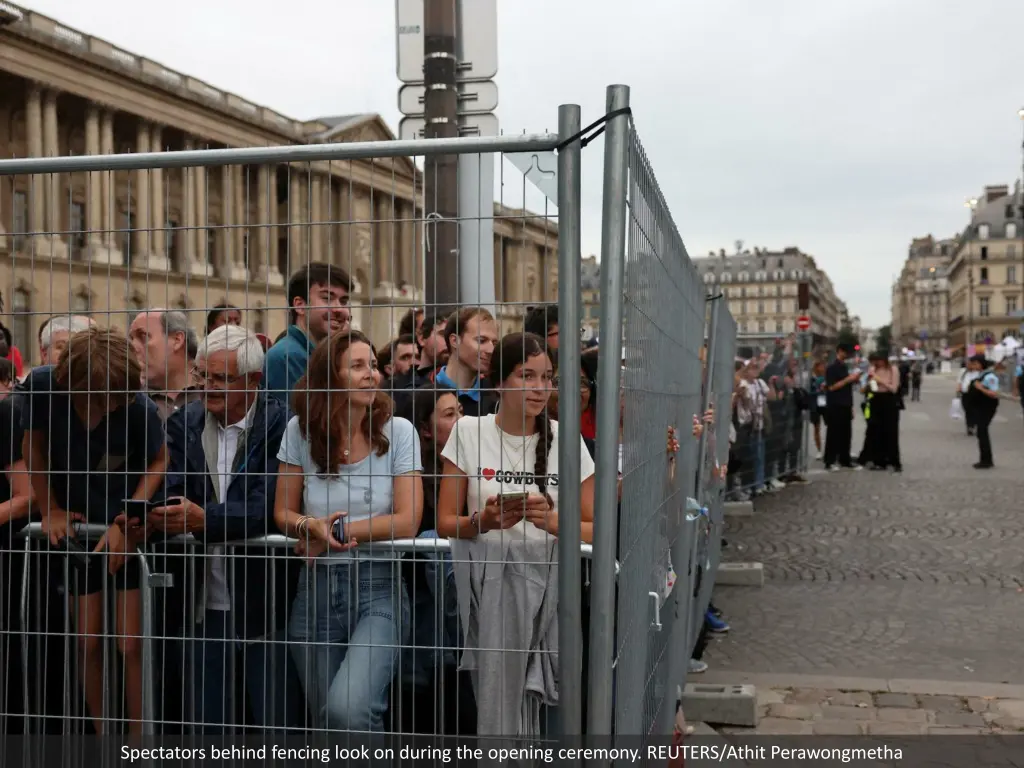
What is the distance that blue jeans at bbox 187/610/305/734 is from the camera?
3219 millimetres

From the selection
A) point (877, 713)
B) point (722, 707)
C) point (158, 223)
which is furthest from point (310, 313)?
point (877, 713)

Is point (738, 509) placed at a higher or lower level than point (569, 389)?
lower

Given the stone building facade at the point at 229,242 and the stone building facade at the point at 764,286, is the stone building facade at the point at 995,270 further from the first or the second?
the stone building facade at the point at 229,242

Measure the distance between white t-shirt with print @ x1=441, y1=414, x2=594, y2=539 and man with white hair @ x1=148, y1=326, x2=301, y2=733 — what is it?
0.56 meters

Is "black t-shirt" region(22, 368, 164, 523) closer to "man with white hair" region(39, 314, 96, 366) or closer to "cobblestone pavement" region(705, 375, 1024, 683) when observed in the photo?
"man with white hair" region(39, 314, 96, 366)

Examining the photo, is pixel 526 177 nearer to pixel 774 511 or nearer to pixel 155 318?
pixel 155 318

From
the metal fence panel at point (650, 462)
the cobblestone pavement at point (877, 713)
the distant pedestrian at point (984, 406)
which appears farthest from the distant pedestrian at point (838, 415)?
the metal fence panel at point (650, 462)

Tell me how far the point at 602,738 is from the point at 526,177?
4.68 feet

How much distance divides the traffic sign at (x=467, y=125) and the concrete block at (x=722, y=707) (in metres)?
3.72

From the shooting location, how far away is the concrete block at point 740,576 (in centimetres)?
774

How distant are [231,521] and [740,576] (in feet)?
17.3

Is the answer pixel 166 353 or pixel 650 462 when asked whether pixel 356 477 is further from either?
pixel 650 462

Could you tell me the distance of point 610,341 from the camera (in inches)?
104

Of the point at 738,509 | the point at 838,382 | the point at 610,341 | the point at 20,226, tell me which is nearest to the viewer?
the point at 610,341
